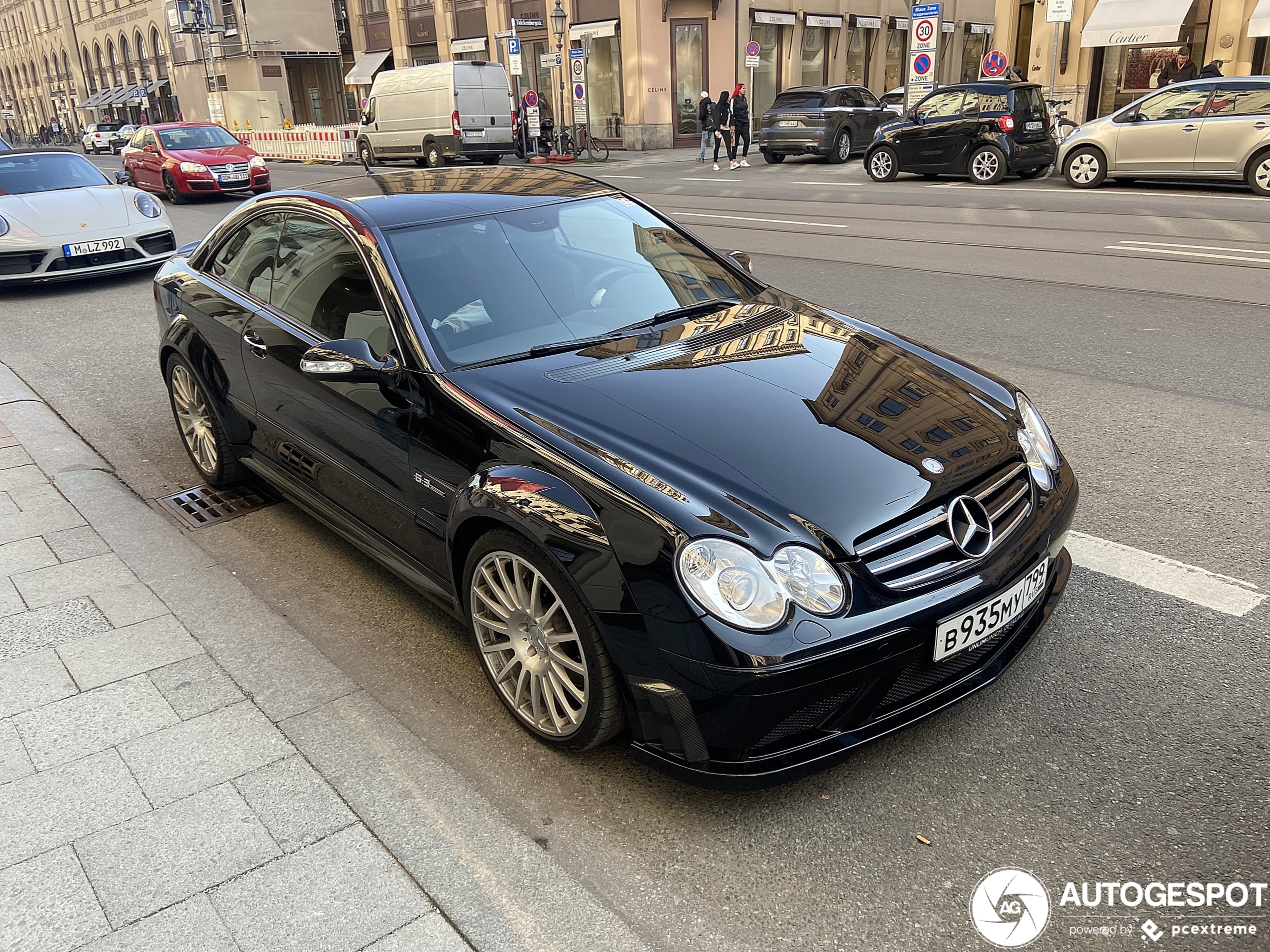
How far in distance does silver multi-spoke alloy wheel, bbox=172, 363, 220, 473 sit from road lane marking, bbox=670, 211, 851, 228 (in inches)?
384

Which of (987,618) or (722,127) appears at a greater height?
(722,127)

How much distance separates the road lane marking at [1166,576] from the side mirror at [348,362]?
2721 mm

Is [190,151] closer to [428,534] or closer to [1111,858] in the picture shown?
[428,534]

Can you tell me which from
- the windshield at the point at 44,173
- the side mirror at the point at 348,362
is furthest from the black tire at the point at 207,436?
the windshield at the point at 44,173

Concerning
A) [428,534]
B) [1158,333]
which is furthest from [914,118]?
[428,534]

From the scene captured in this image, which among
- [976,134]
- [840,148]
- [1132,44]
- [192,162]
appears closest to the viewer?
[976,134]

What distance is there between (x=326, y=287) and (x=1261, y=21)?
28790 mm

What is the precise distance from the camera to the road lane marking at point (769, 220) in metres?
13.3

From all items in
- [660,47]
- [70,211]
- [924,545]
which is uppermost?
[660,47]

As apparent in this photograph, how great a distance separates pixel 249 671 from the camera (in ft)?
11.3

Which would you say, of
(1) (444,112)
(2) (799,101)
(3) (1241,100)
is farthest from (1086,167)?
(1) (444,112)

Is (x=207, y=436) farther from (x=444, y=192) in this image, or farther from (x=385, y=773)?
(x=385, y=773)

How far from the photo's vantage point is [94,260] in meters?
10.6

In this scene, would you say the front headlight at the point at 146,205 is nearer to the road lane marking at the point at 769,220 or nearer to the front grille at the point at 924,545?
the road lane marking at the point at 769,220
